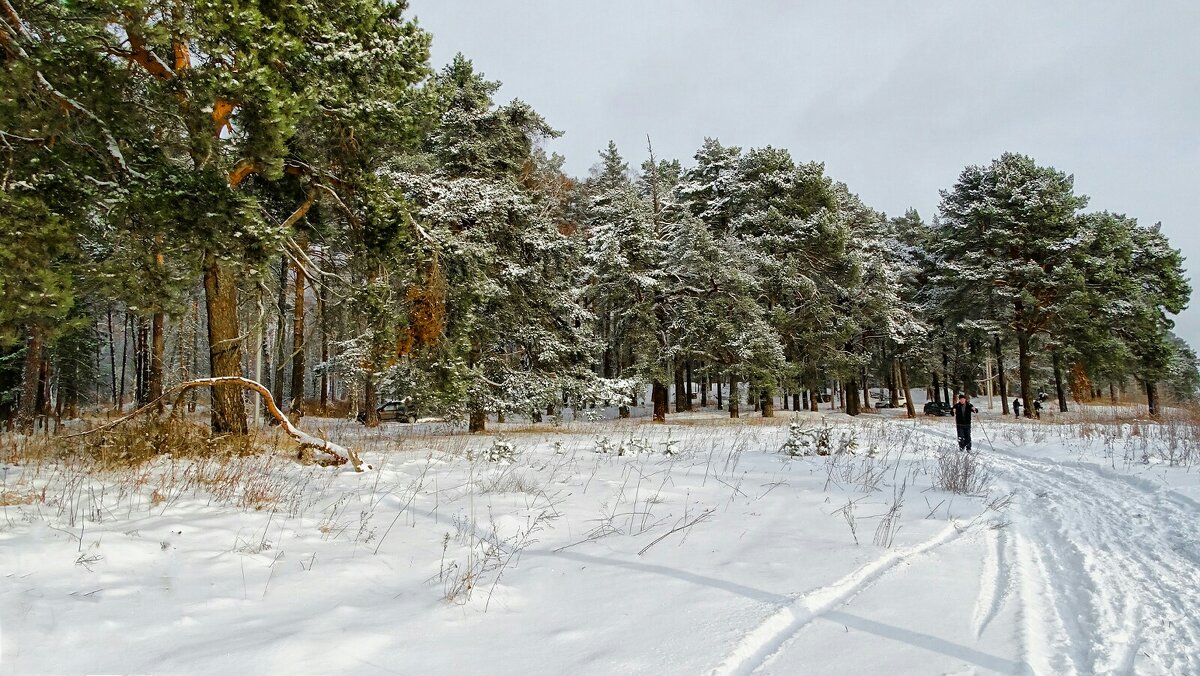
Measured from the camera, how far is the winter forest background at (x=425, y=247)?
6582mm

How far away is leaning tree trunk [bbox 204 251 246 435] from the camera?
9.08 metres

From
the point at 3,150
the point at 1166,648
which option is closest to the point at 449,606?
the point at 1166,648

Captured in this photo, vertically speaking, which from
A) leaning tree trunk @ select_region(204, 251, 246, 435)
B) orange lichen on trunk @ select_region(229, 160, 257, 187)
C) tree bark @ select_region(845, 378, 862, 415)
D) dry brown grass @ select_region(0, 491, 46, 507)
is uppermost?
orange lichen on trunk @ select_region(229, 160, 257, 187)

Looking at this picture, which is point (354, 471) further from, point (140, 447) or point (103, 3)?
point (103, 3)

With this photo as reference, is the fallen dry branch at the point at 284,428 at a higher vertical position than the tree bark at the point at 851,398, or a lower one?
higher

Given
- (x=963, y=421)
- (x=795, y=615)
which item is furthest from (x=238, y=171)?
(x=963, y=421)

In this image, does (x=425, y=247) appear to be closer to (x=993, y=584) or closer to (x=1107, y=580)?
(x=993, y=584)

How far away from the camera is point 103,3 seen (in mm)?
6543

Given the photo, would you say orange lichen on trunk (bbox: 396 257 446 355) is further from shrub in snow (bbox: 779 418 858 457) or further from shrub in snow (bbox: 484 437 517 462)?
shrub in snow (bbox: 779 418 858 457)

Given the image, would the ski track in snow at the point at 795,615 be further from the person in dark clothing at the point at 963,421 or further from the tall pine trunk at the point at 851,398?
the tall pine trunk at the point at 851,398

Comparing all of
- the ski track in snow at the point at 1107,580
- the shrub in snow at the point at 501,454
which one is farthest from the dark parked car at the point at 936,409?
the shrub in snow at the point at 501,454

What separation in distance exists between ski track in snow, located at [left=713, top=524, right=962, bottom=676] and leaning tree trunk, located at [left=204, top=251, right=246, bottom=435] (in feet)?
29.5

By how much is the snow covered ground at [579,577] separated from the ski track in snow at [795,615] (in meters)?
0.02

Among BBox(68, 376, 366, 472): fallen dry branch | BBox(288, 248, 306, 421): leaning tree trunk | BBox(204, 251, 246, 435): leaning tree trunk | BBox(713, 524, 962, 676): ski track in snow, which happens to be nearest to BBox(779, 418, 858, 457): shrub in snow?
BBox(713, 524, 962, 676): ski track in snow
